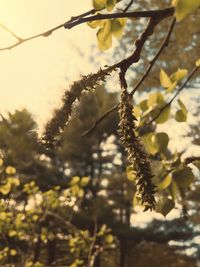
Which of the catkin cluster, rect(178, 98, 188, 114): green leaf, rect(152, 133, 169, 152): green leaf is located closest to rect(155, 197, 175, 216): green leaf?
rect(152, 133, 169, 152): green leaf

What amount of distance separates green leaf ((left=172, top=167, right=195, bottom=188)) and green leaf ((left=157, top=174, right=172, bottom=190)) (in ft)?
0.04

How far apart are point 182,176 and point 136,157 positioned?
1.56 feet

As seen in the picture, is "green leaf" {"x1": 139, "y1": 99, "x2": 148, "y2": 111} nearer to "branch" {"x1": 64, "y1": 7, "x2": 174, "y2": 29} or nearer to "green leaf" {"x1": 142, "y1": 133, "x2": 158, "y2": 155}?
"green leaf" {"x1": 142, "y1": 133, "x2": 158, "y2": 155}

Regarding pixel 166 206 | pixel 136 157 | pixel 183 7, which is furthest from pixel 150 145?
pixel 183 7

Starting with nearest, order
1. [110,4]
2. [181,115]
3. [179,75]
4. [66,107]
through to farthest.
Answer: [66,107] < [110,4] < [179,75] < [181,115]

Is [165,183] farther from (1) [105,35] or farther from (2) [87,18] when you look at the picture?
(2) [87,18]

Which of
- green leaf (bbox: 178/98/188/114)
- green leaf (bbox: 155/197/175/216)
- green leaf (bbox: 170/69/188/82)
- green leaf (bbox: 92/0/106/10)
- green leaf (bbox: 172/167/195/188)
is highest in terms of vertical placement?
green leaf (bbox: 92/0/106/10)

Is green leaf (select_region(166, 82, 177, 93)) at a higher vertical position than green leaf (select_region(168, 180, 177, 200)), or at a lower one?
higher

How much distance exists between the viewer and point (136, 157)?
0.91 m

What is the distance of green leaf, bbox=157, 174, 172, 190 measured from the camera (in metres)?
1.33

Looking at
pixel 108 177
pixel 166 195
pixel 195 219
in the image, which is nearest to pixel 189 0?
pixel 166 195

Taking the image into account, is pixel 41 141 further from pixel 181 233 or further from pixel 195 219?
pixel 181 233

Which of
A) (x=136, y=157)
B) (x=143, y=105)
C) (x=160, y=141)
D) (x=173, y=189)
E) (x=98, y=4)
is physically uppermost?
(x=98, y=4)

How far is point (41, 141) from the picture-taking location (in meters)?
1.06
